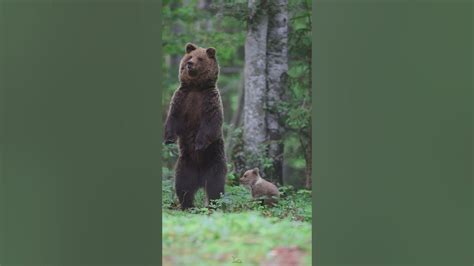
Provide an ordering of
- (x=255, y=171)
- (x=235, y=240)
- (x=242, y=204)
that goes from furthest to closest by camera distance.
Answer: (x=255, y=171)
(x=242, y=204)
(x=235, y=240)

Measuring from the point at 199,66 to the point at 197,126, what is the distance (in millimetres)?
462

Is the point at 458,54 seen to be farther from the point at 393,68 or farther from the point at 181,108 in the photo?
the point at 181,108

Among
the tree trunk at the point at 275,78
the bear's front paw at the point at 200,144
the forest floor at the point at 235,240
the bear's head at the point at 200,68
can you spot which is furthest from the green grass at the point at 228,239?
the bear's head at the point at 200,68

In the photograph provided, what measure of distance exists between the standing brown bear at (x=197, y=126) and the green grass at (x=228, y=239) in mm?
421

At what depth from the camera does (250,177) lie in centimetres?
479

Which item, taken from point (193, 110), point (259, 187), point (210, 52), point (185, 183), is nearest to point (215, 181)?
point (185, 183)

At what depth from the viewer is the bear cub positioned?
466 cm

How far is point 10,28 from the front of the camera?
427 centimetres

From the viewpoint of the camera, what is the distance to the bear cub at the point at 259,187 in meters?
4.66

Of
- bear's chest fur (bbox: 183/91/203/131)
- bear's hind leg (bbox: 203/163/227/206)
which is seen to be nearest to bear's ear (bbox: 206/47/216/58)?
bear's chest fur (bbox: 183/91/203/131)

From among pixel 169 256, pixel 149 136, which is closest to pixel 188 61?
pixel 149 136

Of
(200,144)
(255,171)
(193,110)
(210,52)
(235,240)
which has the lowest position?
(235,240)

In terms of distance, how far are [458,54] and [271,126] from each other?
63.1 inches

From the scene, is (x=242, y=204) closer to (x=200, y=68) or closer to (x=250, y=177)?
(x=250, y=177)
